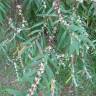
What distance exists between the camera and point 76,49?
5.15ft

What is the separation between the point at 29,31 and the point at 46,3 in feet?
0.56

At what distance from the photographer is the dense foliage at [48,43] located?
1.41 metres

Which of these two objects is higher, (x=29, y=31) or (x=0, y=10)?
(x=0, y=10)

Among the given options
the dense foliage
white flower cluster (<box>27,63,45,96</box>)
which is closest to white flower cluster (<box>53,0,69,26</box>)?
the dense foliage

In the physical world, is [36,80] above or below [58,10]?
below

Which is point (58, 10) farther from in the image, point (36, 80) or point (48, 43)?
point (36, 80)

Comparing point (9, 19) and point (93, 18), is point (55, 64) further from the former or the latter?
point (93, 18)

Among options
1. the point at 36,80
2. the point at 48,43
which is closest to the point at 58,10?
the point at 48,43

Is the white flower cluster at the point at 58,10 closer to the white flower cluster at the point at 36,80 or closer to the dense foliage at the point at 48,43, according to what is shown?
the dense foliage at the point at 48,43

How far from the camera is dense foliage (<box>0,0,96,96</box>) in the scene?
1.41 metres

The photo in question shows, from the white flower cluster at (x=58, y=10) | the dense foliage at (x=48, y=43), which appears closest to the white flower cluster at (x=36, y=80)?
the dense foliage at (x=48, y=43)

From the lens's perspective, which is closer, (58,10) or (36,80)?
(36,80)

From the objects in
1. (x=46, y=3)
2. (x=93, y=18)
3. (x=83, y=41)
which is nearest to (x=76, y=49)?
(x=83, y=41)

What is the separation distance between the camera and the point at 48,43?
1.59m
